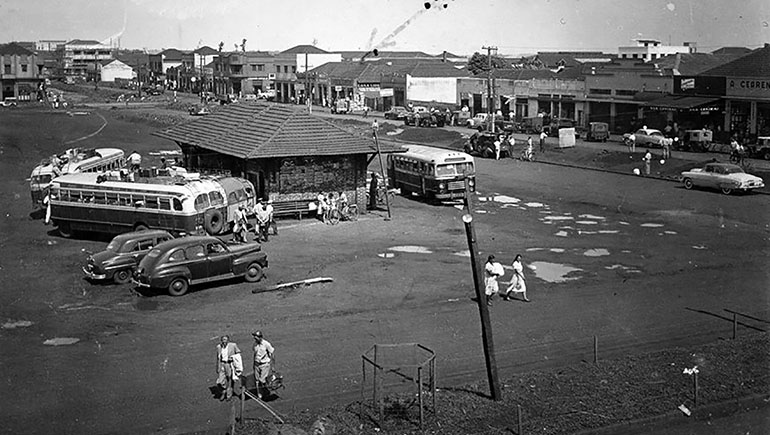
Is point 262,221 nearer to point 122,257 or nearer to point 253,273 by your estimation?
point 253,273

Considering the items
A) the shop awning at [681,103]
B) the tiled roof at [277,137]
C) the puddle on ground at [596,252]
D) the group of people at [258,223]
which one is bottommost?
the puddle on ground at [596,252]

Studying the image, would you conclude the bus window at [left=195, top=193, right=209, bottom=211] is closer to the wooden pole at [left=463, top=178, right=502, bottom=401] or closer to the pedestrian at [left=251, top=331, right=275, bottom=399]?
the pedestrian at [left=251, top=331, right=275, bottom=399]

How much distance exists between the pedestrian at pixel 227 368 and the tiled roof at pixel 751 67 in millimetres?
42884

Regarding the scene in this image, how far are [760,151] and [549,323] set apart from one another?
3149cm

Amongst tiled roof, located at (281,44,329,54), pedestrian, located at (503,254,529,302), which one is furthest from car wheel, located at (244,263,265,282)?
tiled roof, located at (281,44,329,54)

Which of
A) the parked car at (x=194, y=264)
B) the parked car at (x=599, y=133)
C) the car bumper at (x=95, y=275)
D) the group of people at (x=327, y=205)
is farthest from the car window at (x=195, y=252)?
the parked car at (x=599, y=133)

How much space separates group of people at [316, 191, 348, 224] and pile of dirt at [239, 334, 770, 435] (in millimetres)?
16906

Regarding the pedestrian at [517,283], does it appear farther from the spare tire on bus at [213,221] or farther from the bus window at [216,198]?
the bus window at [216,198]

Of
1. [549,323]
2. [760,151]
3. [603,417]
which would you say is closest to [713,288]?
[549,323]

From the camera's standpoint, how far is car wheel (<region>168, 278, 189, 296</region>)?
850 inches

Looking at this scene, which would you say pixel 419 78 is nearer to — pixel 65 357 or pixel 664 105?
pixel 664 105

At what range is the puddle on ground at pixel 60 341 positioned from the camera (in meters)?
17.8

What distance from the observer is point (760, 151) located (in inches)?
1801

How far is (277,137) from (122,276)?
11105mm
